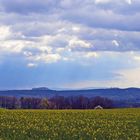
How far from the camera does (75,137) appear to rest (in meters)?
27.8

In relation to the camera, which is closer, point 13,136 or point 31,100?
point 13,136

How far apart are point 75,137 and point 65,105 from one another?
11973 centimetres

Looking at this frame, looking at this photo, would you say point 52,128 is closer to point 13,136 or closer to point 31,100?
point 13,136

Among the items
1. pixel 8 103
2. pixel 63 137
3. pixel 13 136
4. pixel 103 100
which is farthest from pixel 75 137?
pixel 8 103

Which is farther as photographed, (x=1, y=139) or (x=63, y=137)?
(x=63, y=137)

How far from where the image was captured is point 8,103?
562ft

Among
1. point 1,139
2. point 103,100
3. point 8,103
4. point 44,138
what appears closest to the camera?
point 1,139

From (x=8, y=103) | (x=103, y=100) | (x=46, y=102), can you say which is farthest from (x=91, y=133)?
(x=8, y=103)

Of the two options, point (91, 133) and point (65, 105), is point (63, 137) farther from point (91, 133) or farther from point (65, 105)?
point (65, 105)

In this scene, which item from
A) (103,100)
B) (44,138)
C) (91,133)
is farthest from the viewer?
(103,100)

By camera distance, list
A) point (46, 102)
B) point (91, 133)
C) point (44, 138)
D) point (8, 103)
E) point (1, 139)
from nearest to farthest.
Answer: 1. point (1, 139)
2. point (44, 138)
3. point (91, 133)
4. point (46, 102)
5. point (8, 103)

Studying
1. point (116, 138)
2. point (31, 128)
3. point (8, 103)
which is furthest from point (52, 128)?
point (8, 103)

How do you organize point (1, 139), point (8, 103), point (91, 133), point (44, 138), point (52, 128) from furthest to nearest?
point (8, 103)
point (52, 128)
point (91, 133)
point (44, 138)
point (1, 139)

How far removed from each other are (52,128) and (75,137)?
422 cm
